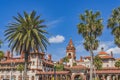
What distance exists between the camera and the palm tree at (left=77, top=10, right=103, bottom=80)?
61.2 m

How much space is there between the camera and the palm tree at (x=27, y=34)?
47312mm

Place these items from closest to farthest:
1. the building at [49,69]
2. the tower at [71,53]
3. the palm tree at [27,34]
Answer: the palm tree at [27,34] → the building at [49,69] → the tower at [71,53]

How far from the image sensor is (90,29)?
6128 cm

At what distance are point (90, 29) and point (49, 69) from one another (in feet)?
269

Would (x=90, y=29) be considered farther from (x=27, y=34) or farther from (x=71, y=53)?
(x=71, y=53)

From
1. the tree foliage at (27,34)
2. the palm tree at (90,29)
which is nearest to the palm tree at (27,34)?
the tree foliage at (27,34)

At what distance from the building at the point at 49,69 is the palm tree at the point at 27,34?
116ft

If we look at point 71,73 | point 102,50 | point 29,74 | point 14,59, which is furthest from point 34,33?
point 102,50

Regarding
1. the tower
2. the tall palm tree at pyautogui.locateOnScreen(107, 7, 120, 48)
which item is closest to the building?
the tower

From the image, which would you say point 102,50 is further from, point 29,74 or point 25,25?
point 25,25

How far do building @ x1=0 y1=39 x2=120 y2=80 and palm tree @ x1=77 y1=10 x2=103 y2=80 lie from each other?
24308 millimetres

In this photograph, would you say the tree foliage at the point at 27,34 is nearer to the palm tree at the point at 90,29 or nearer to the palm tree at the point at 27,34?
the palm tree at the point at 27,34

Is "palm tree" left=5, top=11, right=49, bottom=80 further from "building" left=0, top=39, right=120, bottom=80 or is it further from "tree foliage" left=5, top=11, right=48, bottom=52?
"building" left=0, top=39, right=120, bottom=80

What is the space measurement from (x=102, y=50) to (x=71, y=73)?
67229 millimetres
